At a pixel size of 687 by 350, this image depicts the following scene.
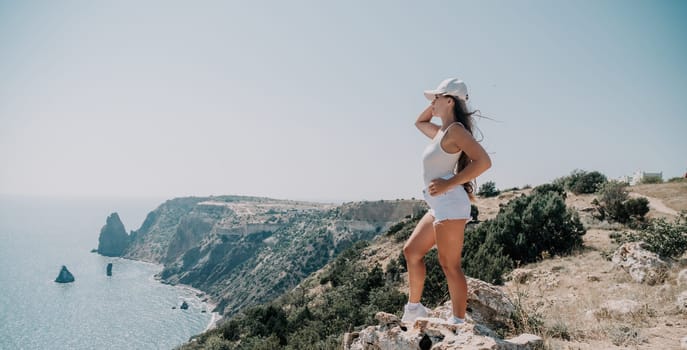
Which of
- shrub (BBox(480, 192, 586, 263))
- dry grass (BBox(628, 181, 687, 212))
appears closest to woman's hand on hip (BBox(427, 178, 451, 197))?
shrub (BBox(480, 192, 586, 263))

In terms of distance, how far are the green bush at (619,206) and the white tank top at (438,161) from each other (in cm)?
1256

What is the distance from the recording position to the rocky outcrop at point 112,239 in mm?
109938

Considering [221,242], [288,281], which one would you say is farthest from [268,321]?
[221,242]

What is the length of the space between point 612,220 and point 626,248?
6.98 metres

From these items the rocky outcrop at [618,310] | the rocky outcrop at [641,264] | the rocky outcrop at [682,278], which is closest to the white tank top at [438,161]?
the rocky outcrop at [618,310]

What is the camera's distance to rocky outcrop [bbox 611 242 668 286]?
524 cm

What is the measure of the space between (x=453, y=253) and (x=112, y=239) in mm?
133987

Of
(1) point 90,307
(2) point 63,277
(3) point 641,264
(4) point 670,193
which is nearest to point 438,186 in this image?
(3) point 641,264

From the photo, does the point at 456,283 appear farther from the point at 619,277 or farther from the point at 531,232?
the point at 531,232

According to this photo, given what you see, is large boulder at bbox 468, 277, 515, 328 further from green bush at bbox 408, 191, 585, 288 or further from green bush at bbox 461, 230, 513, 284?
green bush at bbox 408, 191, 585, 288

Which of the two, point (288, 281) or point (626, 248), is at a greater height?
point (626, 248)

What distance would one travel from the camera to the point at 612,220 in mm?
12008

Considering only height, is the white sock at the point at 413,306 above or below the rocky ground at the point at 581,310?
above

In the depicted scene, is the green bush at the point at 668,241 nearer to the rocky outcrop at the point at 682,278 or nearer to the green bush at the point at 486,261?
the rocky outcrop at the point at 682,278
